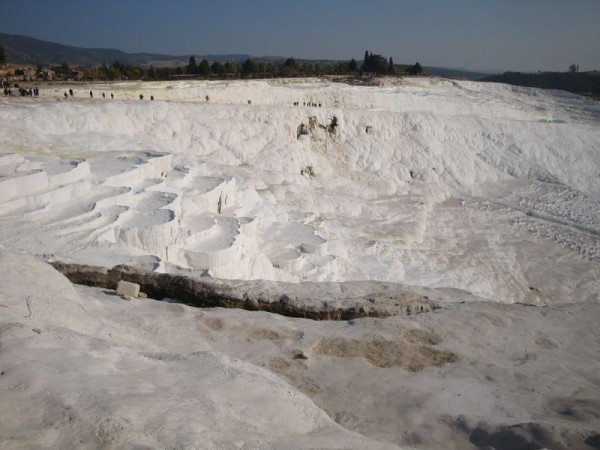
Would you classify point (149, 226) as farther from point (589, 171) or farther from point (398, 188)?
point (589, 171)

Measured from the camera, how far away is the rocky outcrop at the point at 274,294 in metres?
5.25

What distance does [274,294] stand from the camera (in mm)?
5402

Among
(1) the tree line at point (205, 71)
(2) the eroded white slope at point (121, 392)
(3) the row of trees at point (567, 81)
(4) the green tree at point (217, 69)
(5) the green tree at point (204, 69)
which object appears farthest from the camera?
(3) the row of trees at point (567, 81)

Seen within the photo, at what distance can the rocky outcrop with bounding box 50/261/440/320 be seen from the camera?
5246 mm

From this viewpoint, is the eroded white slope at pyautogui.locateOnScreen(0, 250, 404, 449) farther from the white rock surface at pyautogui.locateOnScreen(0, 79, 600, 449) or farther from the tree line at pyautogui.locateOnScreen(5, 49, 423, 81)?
the tree line at pyautogui.locateOnScreen(5, 49, 423, 81)

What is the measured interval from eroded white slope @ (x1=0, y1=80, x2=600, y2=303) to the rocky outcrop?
52.0 inches

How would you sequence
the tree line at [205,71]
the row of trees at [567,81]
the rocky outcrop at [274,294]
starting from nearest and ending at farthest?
the rocky outcrop at [274,294]
the tree line at [205,71]
the row of trees at [567,81]

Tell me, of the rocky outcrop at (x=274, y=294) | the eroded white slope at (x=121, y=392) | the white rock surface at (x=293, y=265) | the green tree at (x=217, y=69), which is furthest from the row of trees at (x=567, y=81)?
the eroded white slope at (x=121, y=392)

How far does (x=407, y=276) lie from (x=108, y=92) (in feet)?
53.7

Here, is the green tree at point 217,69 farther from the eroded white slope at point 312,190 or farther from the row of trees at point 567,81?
the row of trees at point 567,81

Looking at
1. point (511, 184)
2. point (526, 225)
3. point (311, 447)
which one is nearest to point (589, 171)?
point (511, 184)

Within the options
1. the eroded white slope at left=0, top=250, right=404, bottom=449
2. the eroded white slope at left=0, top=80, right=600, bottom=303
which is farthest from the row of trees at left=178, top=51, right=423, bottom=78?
the eroded white slope at left=0, top=250, right=404, bottom=449

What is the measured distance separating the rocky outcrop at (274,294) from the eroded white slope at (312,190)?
1321 mm

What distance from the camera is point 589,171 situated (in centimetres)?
2506
